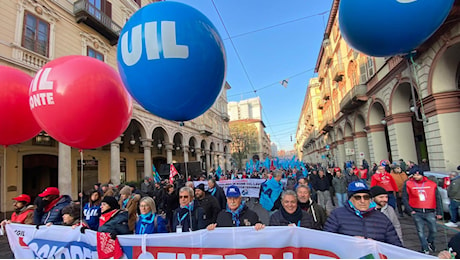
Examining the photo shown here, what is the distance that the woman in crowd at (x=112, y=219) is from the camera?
304 cm

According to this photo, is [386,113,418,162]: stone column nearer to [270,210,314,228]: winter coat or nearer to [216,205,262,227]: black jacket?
[270,210,314,228]: winter coat

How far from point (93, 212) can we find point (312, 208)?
361cm

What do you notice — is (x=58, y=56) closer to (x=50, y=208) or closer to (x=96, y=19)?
(x=96, y=19)

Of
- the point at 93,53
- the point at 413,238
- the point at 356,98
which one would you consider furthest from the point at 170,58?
the point at 356,98

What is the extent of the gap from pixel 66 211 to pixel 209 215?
2.36 meters

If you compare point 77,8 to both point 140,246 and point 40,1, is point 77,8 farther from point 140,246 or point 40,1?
point 140,246

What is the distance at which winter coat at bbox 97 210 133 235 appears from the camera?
3023mm

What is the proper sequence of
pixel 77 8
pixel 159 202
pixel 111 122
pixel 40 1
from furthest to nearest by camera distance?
pixel 77 8 → pixel 40 1 → pixel 159 202 → pixel 111 122

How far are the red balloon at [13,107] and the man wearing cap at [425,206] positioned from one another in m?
7.15

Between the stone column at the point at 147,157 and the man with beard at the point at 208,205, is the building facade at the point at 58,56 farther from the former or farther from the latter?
the man with beard at the point at 208,205

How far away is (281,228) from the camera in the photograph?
2.45 meters

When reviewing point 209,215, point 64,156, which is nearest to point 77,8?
point 64,156

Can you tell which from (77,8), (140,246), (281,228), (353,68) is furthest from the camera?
(353,68)

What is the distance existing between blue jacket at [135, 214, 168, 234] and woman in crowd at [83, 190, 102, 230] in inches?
43.3
